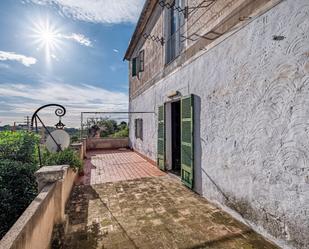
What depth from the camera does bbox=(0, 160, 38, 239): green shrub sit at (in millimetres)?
2785

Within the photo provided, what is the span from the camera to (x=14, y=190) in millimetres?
3127

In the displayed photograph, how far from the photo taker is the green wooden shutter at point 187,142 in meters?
4.26

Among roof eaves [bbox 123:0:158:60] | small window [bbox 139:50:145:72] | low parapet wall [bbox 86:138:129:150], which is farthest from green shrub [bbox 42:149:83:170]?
low parapet wall [bbox 86:138:129:150]

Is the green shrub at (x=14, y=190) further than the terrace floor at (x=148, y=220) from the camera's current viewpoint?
Yes

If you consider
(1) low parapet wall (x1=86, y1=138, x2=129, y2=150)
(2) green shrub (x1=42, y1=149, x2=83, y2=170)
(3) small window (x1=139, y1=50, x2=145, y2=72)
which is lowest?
(1) low parapet wall (x1=86, y1=138, x2=129, y2=150)

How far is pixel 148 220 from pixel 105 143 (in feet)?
30.0

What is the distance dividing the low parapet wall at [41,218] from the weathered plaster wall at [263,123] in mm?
2646

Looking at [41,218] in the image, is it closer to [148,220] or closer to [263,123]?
[148,220]

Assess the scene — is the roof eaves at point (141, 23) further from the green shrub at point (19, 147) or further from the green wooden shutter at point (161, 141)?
the green shrub at point (19, 147)

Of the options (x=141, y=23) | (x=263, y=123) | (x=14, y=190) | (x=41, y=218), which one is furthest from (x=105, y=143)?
(x=263, y=123)

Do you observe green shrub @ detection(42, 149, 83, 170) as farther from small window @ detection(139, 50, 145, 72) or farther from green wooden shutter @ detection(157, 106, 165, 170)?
small window @ detection(139, 50, 145, 72)

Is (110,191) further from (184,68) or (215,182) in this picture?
(184,68)

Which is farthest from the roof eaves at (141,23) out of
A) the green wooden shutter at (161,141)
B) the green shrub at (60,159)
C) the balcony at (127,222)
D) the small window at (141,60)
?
the balcony at (127,222)

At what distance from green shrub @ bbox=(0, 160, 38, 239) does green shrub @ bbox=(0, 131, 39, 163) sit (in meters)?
0.56
